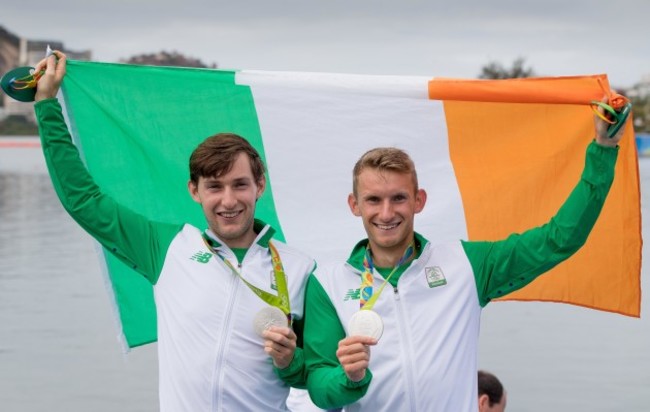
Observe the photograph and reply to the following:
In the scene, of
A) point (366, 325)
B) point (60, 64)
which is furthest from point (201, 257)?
point (60, 64)

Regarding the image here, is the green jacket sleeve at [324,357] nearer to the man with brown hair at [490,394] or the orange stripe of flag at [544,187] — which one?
the orange stripe of flag at [544,187]

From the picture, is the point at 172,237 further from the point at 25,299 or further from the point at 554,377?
the point at 25,299

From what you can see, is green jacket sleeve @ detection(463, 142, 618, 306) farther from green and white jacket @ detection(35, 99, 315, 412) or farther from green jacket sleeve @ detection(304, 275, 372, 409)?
green and white jacket @ detection(35, 99, 315, 412)

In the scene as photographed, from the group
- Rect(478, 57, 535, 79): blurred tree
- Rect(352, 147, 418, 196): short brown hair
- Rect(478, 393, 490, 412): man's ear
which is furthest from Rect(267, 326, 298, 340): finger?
Rect(478, 57, 535, 79): blurred tree

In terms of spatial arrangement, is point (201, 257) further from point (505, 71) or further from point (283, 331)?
A: point (505, 71)

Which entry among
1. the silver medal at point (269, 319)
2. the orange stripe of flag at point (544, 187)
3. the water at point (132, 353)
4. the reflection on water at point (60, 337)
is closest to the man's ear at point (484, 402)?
the orange stripe of flag at point (544, 187)

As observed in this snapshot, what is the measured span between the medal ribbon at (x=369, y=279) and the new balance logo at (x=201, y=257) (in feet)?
1.85

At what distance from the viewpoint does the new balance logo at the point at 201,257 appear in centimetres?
Answer: 452

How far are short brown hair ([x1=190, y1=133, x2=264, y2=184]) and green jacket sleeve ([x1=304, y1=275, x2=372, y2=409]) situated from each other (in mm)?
465

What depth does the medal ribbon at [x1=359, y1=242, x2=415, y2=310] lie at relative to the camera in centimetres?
420

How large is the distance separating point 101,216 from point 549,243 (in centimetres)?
155

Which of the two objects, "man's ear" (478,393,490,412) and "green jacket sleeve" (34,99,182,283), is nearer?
"green jacket sleeve" (34,99,182,283)

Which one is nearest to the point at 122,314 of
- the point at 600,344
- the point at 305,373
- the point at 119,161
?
the point at 119,161

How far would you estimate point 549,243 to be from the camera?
4.31 m
